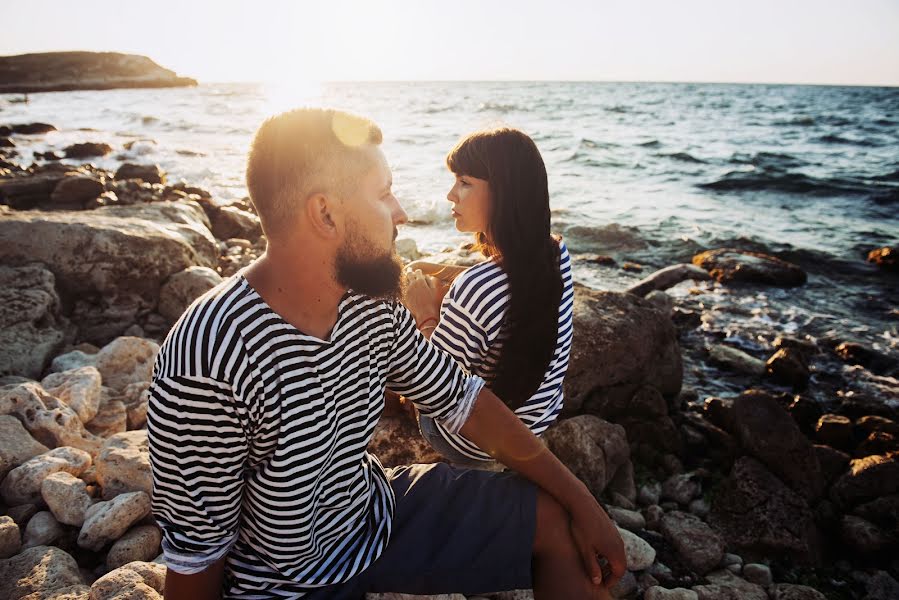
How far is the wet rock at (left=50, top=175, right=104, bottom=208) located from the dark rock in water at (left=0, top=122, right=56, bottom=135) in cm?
2151

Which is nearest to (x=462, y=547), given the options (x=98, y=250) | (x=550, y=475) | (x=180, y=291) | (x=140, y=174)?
(x=550, y=475)

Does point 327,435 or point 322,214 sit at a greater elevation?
point 322,214

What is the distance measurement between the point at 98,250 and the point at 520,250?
15.0 feet

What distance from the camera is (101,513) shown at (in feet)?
8.82

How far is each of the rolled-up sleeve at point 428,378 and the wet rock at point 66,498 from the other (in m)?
1.90

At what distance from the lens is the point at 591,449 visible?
13.3ft

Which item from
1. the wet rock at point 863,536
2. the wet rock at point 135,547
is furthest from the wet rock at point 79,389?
the wet rock at point 863,536

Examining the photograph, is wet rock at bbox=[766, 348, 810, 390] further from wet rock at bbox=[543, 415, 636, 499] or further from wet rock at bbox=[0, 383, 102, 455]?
wet rock at bbox=[0, 383, 102, 455]

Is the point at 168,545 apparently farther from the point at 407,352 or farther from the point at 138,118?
the point at 138,118

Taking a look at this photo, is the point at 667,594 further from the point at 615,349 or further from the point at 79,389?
the point at 79,389

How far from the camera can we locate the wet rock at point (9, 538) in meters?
2.52

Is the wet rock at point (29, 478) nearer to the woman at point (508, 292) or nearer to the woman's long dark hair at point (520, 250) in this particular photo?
the woman at point (508, 292)

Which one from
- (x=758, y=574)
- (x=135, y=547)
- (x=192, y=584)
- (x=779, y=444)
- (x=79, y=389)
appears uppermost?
(x=192, y=584)

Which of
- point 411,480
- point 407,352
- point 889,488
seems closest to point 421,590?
point 411,480
